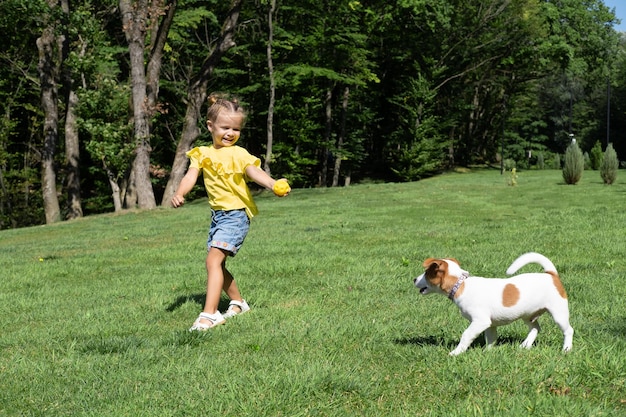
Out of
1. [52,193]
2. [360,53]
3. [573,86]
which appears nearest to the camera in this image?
[52,193]

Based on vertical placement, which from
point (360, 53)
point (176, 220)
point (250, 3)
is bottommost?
point (176, 220)

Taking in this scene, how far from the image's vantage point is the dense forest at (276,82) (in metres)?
24.1

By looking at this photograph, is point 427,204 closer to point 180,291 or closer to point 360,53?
point 180,291

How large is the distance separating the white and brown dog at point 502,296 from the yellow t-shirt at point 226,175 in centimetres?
233

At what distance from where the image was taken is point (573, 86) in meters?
74.0

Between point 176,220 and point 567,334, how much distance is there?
15.9 metres

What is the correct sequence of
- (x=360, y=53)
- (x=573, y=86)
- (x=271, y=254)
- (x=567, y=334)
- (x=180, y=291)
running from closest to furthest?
(x=567, y=334) < (x=180, y=291) < (x=271, y=254) < (x=360, y=53) < (x=573, y=86)

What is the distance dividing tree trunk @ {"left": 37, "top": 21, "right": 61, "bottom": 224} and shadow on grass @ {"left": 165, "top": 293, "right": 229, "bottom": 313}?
19.5 m

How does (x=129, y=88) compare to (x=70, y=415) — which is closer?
(x=70, y=415)

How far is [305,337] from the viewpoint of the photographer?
190 inches

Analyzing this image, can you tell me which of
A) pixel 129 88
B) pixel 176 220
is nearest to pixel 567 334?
pixel 176 220

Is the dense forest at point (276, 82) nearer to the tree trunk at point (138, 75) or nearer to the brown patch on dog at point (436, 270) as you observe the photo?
the tree trunk at point (138, 75)

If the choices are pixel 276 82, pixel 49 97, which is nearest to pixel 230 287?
pixel 49 97

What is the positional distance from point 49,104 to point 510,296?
23.7 m
